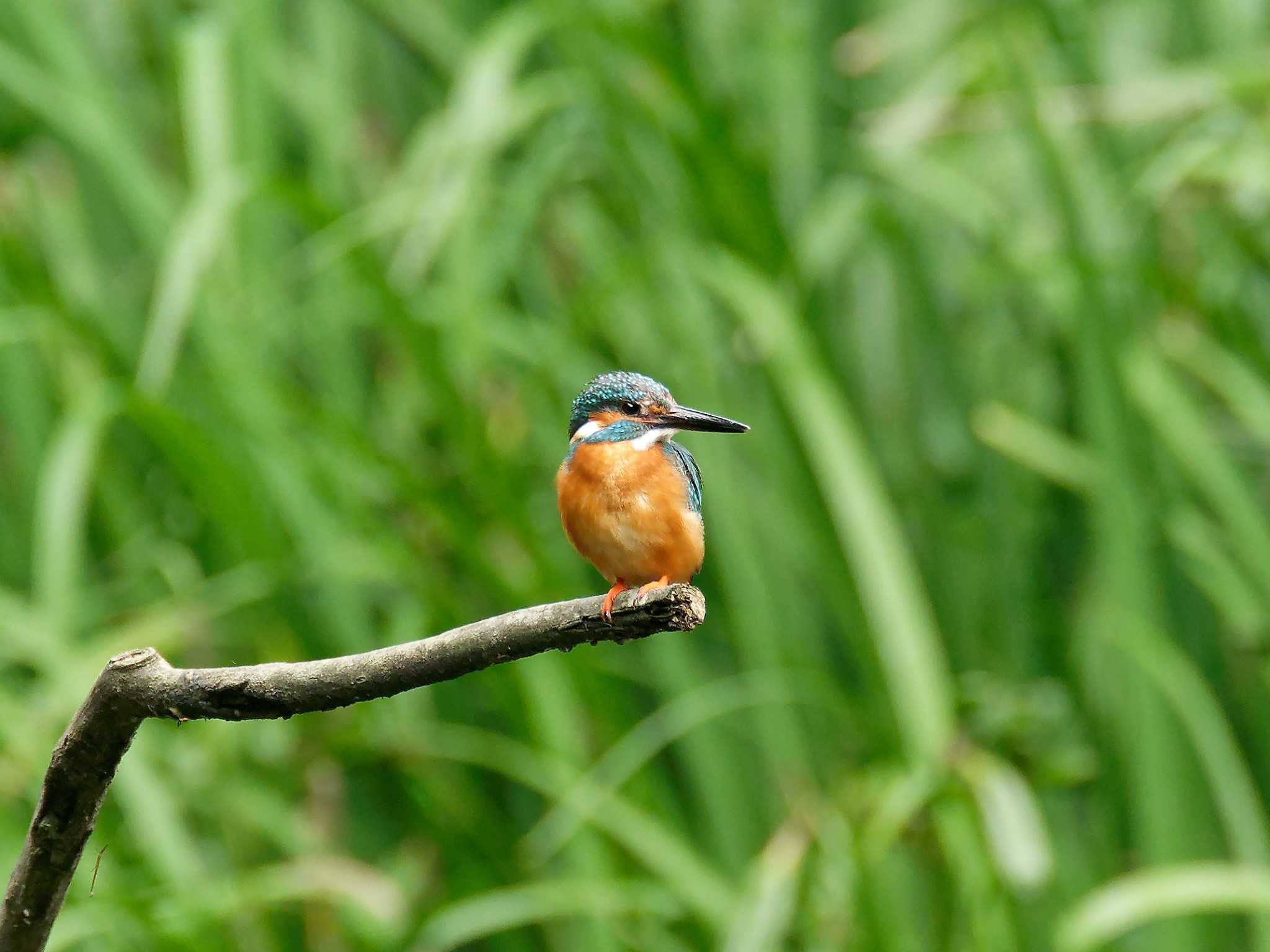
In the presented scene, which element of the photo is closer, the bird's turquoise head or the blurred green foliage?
the bird's turquoise head

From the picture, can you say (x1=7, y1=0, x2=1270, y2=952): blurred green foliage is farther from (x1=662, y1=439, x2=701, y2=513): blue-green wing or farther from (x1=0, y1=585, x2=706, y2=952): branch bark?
(x1=0, y1=585, x2=706, y2=952): branch bark

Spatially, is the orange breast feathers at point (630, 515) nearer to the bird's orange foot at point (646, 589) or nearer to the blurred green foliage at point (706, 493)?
the bird's orange foot at point (646, 589)

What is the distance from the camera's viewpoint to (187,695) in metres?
0.73

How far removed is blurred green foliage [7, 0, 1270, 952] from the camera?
238 centimetres

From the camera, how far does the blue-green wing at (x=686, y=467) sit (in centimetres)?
119

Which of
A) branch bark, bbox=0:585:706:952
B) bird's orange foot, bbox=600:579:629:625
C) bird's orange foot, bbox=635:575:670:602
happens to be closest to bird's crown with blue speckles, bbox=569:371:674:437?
bird's orange foot, bbox=635:575:670:602

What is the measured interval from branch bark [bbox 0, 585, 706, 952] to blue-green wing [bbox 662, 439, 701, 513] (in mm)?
445

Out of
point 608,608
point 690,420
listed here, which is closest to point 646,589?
point 608,608

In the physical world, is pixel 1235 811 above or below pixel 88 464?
below

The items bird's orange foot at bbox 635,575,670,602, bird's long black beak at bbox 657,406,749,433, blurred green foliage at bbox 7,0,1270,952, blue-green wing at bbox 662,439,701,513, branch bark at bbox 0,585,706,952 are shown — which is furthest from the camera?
blurred green foliage at bbox 7,0,1270,952

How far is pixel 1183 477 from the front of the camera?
302cm

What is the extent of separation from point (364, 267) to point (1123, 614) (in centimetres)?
150

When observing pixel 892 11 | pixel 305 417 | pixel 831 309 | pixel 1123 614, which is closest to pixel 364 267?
pixel 305 417

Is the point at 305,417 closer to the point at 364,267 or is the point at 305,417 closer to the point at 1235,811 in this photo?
the point at 364,267
